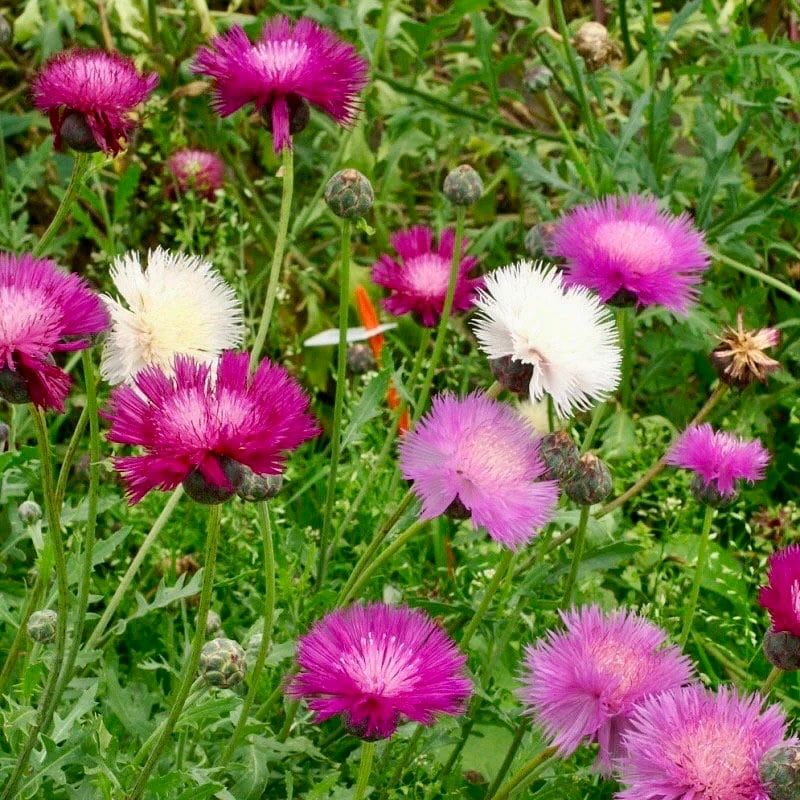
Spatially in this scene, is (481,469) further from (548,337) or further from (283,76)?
(283,76)

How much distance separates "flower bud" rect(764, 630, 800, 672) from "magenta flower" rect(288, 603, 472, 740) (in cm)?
26

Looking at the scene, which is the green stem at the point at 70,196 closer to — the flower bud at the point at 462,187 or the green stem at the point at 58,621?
the green stem at the point at 58,621

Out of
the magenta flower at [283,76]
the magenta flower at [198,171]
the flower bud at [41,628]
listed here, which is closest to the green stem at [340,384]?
the magenta flower at [283,76]

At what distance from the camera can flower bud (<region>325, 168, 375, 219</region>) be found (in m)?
1.44

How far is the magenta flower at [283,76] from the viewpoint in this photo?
1.39m

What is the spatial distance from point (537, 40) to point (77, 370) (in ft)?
3.41

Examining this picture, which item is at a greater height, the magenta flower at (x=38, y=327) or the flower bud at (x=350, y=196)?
the flower bud at (x=350, y=196)

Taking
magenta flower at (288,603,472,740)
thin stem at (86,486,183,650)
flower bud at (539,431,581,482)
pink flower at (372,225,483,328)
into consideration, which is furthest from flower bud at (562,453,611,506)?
pink flower at (372,225,483,328)

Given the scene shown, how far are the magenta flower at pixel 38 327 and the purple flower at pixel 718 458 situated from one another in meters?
0.66

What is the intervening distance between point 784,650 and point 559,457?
26cm

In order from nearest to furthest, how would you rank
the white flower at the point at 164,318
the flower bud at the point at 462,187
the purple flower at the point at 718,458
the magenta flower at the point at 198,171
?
the white flower at the point at 164,318 < the purple flower at the point at 718,458 < the flower bud at the point at 462,187 < the magenta flower at the point at 198,171

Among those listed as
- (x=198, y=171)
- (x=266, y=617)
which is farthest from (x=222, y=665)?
(x=198, y=171)

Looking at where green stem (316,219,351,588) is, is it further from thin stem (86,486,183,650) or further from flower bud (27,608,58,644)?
flower bud (27,608,58,644)

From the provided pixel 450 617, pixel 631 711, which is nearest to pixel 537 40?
pixel 450 617
